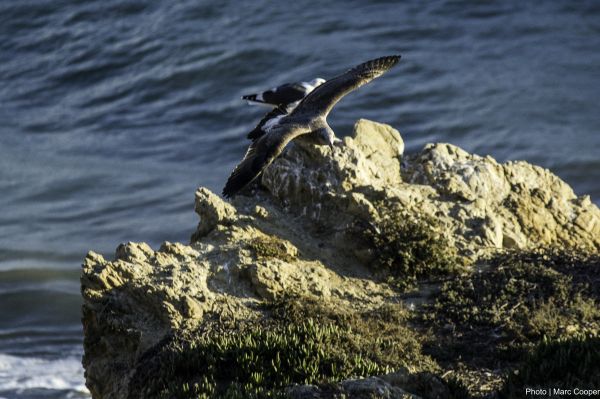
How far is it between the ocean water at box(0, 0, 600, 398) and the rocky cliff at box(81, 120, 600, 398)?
510cm

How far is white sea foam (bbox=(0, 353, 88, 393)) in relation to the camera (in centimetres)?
1352

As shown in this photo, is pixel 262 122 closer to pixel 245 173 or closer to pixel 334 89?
pixel 334 89

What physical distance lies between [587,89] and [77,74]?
1179 centimetres

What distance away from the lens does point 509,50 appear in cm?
2341

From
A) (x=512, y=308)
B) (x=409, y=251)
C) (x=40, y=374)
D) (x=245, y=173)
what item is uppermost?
(x=245, y=173)

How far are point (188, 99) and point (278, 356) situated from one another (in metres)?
Result: 16.3

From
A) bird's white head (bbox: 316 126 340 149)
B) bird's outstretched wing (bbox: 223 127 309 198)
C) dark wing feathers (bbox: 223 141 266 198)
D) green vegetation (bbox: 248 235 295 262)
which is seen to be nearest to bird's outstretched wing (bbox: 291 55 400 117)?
bird's outstretched wing (bbox: 223 127 309 198)

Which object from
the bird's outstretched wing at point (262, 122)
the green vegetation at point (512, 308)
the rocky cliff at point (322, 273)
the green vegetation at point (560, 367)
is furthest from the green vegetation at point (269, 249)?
the green vegetation at point (560, 367)

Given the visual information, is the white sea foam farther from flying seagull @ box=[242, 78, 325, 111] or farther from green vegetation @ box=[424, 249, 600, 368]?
green vegetation @ box=[424, 249, 600, 368]

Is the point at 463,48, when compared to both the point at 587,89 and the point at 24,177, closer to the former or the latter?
the point at 587,89

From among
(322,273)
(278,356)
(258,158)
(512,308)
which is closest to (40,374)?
(258,158)

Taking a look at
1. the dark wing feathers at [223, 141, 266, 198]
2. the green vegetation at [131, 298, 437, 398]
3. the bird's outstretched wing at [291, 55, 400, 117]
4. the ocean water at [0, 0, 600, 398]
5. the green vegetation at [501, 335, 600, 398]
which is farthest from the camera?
the ocean water at [0, 0, 600, 398]

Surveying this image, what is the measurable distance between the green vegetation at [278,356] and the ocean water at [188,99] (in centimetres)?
600

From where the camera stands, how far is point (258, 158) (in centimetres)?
1070
